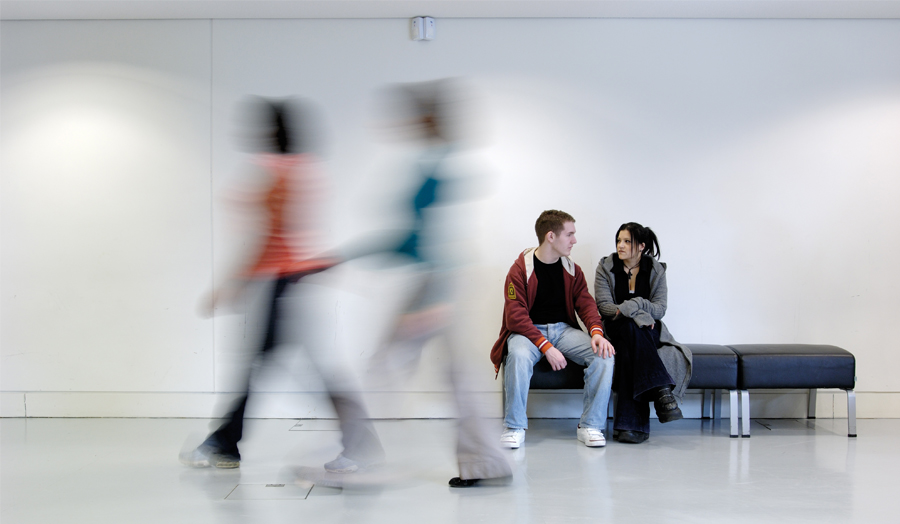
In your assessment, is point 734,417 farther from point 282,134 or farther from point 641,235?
point 282,134

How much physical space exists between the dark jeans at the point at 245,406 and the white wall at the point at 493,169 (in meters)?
1.22

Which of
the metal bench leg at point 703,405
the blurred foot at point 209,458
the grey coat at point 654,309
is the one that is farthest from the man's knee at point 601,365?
the blurred foot at point 209,458

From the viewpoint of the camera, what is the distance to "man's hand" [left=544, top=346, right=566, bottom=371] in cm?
349

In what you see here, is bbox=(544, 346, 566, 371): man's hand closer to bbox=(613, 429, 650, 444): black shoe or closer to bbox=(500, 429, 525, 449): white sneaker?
bbox=(500, 429, 525, 449): white sneaker

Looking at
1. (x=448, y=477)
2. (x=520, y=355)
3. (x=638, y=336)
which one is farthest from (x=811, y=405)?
(x=448, y=477)

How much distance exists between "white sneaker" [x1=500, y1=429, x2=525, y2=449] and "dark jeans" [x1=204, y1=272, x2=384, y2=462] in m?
0.74

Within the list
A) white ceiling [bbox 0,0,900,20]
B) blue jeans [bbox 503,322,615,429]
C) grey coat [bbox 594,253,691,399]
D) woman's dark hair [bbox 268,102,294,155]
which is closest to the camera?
woman's dark hair [bbox 268,102,294,155]

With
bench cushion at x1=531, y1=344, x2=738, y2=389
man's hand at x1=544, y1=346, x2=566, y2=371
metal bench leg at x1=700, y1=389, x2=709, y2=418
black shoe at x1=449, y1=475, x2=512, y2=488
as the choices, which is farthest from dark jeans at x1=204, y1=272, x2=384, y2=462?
metal bench leg at x1=700, y1=389, x2=709, y2=418

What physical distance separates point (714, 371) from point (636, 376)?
50 centimetres

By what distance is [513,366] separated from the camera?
3486mm

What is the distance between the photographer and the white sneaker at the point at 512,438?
3.37 meters

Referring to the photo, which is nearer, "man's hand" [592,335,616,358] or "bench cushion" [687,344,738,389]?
"man's hand" [592,335,616,358]

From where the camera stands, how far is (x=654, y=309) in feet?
12.2

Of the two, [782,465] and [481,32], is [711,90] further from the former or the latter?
[782,465]
